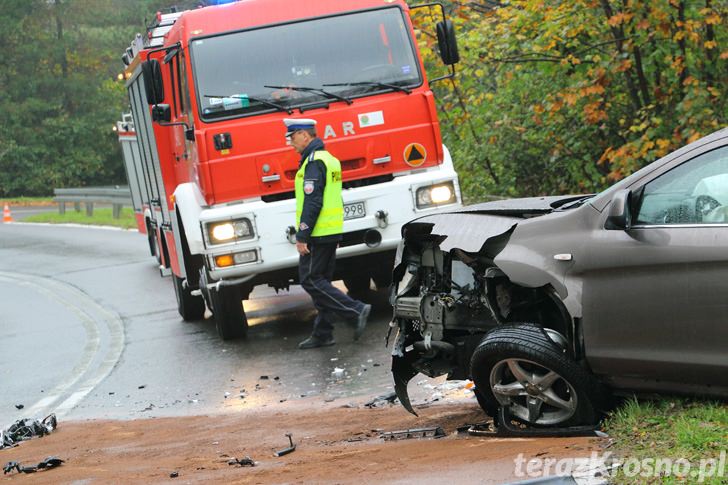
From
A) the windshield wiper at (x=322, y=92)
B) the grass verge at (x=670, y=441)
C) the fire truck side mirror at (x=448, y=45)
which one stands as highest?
the fire truck side mirror at (x=448, y=45)

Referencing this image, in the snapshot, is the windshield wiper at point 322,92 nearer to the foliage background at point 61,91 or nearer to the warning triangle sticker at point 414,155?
the warning triangle sticker at point 414,155

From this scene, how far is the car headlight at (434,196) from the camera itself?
11000 millimetres

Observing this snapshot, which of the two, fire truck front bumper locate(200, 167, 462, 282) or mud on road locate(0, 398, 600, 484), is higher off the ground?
fire truck front bumper locate(200, 167, 462, 282)

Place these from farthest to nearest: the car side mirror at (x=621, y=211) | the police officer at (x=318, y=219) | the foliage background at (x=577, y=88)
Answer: the foliage background at (x=577, y=88), the police officer at (x=318, y=219), the car side mirror at (x=621, y=211)

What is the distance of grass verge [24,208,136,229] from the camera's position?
29812 millimetres

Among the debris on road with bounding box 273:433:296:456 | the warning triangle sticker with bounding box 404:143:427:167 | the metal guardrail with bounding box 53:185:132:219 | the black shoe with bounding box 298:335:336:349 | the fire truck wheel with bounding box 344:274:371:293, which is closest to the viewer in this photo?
the debris on road with bounding box 273:433:296:456

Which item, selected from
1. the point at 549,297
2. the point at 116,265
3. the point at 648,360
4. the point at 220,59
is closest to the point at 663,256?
the point at 648,360

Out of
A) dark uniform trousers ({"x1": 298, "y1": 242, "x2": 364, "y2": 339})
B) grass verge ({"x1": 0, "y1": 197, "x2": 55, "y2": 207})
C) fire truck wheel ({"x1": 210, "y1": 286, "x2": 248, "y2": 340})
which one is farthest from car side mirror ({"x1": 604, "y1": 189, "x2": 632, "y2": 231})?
grass verge ({"x1": 0, "y1": 197, "x2": 55, "y2": 207})

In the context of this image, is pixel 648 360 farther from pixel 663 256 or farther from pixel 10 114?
pixel 10 114

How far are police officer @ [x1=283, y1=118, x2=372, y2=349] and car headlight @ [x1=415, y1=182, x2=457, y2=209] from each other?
855 mm

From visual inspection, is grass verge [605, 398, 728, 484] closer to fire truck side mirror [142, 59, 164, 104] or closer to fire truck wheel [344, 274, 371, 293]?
fire truck side mirror [142, 59, 164, 104]

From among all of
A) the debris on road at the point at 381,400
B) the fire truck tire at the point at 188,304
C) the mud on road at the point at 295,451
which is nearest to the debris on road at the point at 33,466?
the mud on road at the point at 295,451

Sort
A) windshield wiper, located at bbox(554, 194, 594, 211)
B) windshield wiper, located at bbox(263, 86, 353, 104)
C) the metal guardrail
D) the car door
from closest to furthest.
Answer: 1. the car door
2. windshield wiper, located at bbox(554, 194, 594, 211)
3. windshield wiper, located at bbox(263, 86, 353, 104)
4. the metal guardrail

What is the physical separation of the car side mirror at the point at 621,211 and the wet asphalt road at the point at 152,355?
3.16 metres
